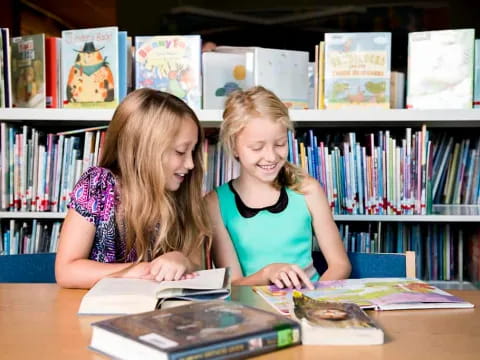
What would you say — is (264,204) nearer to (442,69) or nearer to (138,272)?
(138,272)

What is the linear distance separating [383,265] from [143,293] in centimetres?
70

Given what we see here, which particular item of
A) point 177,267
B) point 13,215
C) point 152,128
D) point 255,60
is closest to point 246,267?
point 152,128

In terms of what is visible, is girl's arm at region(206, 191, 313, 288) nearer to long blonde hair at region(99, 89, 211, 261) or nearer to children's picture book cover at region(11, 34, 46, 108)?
long blonde hair at region(99, 89, 211, 261)

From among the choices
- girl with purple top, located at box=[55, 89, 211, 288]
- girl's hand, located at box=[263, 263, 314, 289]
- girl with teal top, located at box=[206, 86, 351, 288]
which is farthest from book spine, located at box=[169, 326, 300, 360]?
girl with teal top, located at box=[206, 86, 351, 288]

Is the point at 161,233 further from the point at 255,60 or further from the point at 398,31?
the point at 398,31

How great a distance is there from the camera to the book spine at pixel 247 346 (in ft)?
2.42

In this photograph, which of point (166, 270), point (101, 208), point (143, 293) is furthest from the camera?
point (101, 208)

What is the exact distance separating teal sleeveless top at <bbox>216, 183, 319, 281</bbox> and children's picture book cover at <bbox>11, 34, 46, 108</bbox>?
0.87m

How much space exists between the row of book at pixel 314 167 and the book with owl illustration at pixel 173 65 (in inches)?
8.4

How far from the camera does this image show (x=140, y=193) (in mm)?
1489

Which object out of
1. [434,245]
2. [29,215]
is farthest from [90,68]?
[434,245]

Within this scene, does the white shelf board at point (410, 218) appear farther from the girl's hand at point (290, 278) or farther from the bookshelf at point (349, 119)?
the girl's hand at point (290, 278)

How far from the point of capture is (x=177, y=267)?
3.78ft

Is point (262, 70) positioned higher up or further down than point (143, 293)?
higher up
